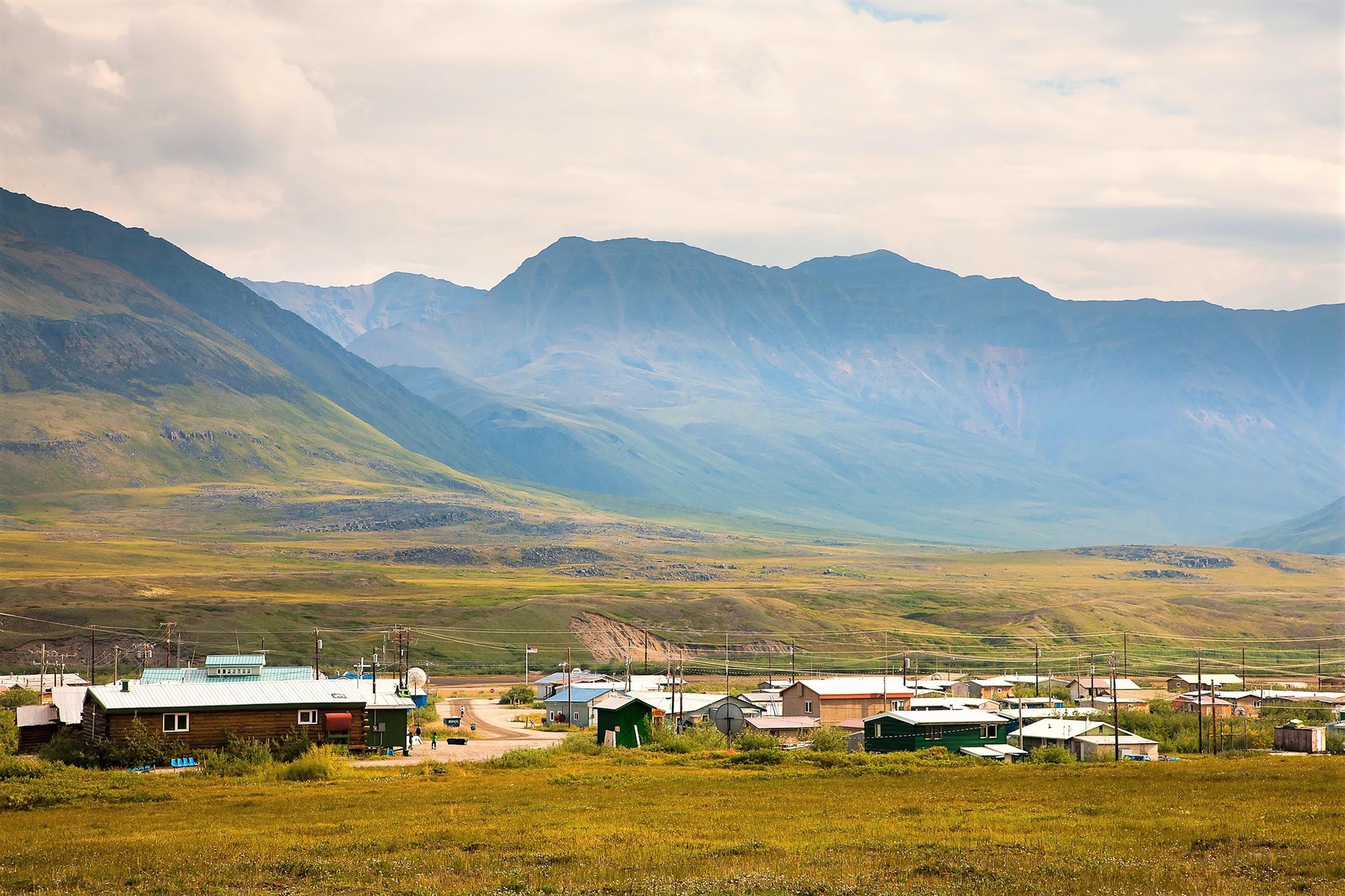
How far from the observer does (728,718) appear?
75.2 m

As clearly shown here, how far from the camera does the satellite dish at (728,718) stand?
74812 millimetres

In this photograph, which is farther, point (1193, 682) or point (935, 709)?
point (1193, 682)

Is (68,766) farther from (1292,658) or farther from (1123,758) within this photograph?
(1292,658)

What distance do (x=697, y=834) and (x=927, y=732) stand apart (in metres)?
33.9

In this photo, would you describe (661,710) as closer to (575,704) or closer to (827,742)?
(575,704)

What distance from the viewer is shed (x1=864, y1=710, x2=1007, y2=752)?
206ft

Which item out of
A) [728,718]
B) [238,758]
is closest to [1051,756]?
[728,718]

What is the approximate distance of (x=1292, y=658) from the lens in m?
146

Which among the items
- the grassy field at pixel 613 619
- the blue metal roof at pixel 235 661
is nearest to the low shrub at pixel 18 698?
→ the blue metal roof at pixel 235 661

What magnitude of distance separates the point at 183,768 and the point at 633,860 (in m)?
30.3

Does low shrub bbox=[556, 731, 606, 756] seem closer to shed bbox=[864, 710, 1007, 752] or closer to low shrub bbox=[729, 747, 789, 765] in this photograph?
low shrub bbox=[729, 747, 789, 765]

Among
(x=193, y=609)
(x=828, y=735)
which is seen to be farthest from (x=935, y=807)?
(x=193, y=609)

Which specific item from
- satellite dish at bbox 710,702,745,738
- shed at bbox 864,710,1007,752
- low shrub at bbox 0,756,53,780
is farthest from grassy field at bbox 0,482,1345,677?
low shrub at bbox 0,756,53,780

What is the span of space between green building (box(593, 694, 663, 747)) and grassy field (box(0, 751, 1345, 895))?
57.8ft
